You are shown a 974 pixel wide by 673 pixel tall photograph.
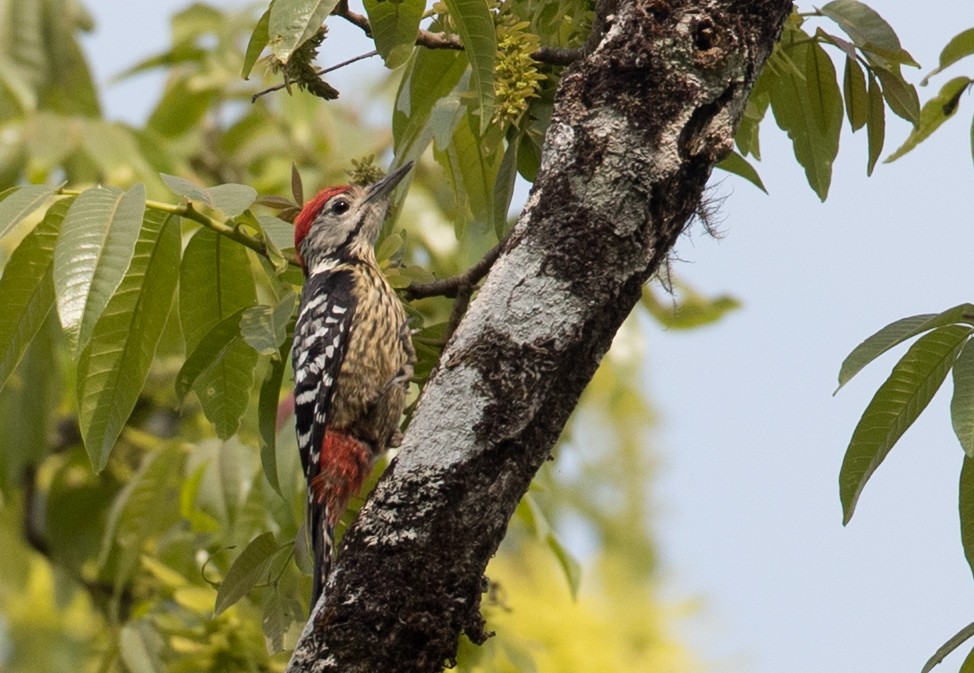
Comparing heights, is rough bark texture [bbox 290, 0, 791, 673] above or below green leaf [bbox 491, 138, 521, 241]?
below

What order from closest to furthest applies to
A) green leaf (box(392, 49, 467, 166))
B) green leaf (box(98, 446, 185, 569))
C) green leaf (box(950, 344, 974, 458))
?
1. green leaf (box(950, 344, 974, 458))
2. green leaf (box(392, 49, 467, 166))
3. green leaf (box(98, 446, 185, 569))

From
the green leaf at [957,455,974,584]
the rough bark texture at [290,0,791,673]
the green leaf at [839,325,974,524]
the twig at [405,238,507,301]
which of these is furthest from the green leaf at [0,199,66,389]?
the green leaf at [957,455,974,584]

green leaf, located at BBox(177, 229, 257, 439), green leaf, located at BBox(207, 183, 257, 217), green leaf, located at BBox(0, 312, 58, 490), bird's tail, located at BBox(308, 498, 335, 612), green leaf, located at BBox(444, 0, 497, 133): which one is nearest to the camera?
green leaf, located at BBox(444, 0, 497, 133)

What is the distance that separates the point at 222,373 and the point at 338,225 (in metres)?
2.08

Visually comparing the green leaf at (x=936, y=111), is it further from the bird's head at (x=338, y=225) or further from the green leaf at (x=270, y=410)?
the bird's head at (x=338, y=225)

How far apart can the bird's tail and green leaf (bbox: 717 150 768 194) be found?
1.58 metres

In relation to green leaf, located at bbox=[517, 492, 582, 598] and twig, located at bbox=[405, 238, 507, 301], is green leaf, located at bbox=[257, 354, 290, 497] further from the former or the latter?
green leaf, located at bbox=[517, 492, 582, 598]

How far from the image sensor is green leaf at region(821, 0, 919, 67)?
3037 millimetres

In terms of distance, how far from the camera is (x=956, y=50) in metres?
3.13

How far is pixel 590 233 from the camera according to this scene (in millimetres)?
2559

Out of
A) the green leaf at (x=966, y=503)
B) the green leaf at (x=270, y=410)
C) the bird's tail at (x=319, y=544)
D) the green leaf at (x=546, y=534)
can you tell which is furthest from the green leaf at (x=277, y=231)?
the green leaf at (x=966, y=503)

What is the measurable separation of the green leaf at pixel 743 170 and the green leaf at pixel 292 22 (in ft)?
4.18

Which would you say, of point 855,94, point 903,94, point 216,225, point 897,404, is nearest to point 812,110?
point 855,94

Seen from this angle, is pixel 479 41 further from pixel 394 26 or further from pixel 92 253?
pixel 92 253
